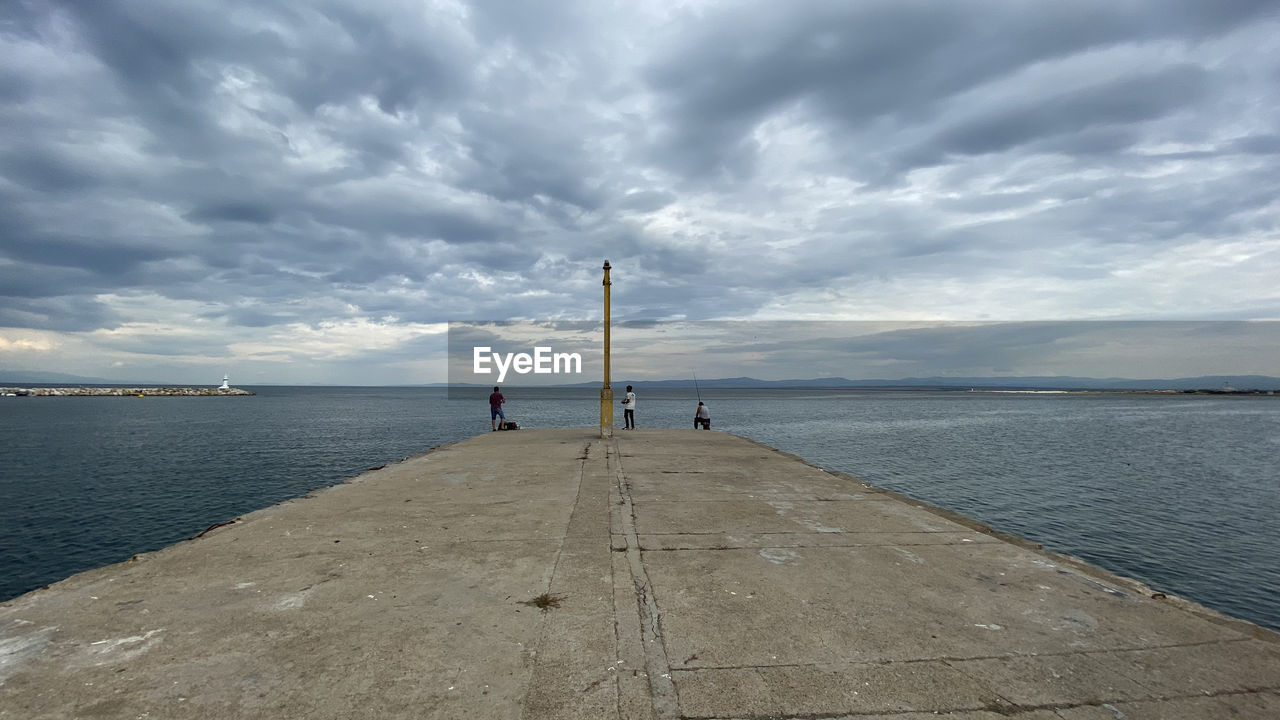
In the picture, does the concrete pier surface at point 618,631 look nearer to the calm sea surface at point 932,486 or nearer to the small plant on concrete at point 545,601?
A: the small plant on concrete at point 545,601

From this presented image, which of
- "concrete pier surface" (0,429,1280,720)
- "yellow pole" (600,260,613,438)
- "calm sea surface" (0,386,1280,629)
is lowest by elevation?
"calm sea surface" (0,386,1280,629)

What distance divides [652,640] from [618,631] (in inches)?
11.6

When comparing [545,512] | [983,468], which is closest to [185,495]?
[545,512]

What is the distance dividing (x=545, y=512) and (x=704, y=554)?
300cm

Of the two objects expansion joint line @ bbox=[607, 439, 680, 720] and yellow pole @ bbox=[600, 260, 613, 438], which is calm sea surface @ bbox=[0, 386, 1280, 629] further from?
expansion joint line @ bbox=[607, 439, 680, 720]

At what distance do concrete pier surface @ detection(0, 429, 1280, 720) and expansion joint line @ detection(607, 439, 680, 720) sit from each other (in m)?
0.02

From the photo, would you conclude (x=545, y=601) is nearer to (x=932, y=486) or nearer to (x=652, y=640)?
(x=652, y=640)

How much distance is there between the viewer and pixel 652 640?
13.8 ft

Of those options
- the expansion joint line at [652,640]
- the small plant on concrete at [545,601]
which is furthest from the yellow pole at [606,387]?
the small plant on concrete at [545,601]

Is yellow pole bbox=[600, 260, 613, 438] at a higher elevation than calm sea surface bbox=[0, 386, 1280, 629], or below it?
higher

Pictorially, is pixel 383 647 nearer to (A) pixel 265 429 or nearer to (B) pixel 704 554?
(B) pixel 704 554

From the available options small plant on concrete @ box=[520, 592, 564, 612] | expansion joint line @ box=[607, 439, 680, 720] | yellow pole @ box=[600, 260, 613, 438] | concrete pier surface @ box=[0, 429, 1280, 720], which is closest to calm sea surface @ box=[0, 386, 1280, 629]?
concrete pier surface @ box=[0, 429, 1280, 720]

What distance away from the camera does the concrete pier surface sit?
3439mm

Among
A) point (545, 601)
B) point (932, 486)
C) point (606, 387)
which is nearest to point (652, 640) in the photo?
point (545, 601)
